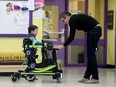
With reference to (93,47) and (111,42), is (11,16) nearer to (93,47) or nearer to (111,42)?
(93,47)

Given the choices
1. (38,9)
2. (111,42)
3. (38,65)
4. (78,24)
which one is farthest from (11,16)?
(111,42)

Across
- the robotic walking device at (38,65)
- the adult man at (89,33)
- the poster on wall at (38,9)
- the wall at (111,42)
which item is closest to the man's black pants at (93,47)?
the adult man at (89,33)

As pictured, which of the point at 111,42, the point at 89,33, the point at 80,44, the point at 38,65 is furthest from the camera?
the point at 80,44

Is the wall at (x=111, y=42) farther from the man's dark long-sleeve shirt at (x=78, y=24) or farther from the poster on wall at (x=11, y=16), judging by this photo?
the man's dark long-sleeve shirt at (x=78, y=24)

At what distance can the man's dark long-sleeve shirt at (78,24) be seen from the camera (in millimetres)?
7070

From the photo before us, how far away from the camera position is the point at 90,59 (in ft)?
23.5

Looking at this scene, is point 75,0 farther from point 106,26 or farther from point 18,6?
point 18,6

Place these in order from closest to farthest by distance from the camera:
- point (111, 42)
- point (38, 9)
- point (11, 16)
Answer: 1. point (11, 16)
2. point (38, 9)
3. point (111, 42)

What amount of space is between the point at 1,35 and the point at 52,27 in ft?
10.9

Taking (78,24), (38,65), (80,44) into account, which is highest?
(78,24)

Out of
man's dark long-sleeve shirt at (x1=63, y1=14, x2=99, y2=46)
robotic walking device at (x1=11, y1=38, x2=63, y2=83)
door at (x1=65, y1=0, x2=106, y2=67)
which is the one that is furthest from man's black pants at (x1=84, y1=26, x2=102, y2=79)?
door at (x1=65, y1=0, x2=106, y2=67)

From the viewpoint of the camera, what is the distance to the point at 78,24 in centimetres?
718

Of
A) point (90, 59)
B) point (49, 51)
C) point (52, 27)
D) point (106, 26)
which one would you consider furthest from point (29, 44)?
point (106, 26)

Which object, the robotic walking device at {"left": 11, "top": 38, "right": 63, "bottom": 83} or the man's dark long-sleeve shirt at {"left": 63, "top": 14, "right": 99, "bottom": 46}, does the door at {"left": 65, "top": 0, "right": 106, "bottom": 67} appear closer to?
the robotic walking device at {"left": 11, "top": 38, "right": 63, "bottom": 83}
